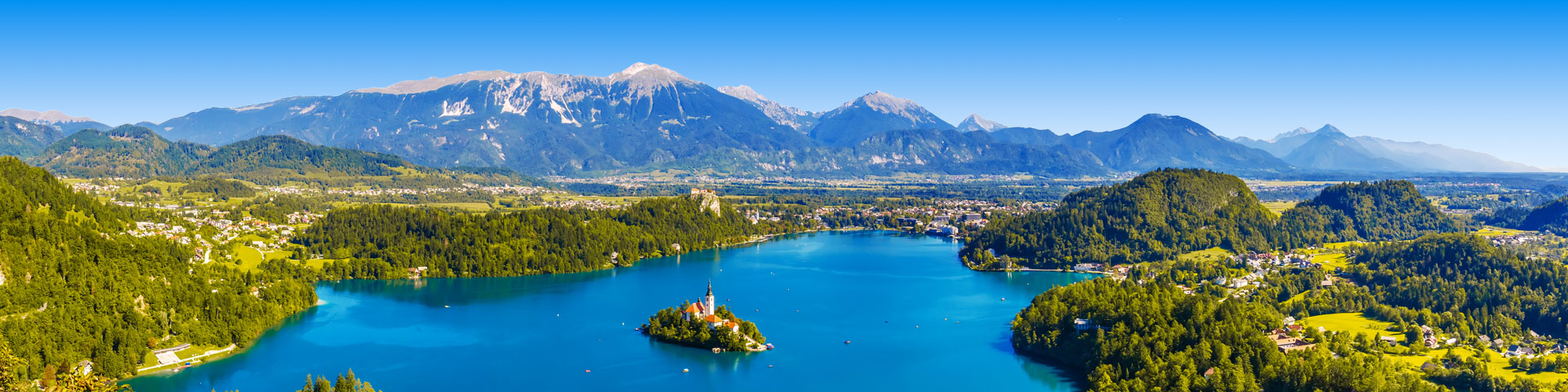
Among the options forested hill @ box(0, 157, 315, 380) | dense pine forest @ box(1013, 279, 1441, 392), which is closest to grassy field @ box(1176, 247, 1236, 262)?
dense pine forest @ box(1013, 279, 1441, 392)

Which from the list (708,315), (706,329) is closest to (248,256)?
(708,315)

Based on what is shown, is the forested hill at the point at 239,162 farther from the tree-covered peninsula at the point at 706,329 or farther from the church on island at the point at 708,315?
the church on island at the point at 708,315

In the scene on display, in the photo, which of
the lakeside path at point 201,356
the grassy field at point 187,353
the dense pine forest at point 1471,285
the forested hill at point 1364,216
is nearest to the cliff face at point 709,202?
the forested hill at point 1364,216

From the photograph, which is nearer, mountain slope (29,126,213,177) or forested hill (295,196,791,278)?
forested hill (295,196,791,278)

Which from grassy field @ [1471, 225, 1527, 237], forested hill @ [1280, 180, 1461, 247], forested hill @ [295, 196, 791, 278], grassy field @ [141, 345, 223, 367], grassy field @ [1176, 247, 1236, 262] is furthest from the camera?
grassy field @ [1471, 225, 1527, 237]

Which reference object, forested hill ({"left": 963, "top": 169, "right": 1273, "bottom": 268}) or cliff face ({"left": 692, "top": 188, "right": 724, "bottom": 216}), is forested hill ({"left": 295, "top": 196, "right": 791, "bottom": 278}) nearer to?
cliff face ({"left": 692, "top": 188, "right": 724, "bottom": 216})

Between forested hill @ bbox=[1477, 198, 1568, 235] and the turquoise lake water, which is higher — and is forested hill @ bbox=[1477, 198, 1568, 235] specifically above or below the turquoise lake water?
above
